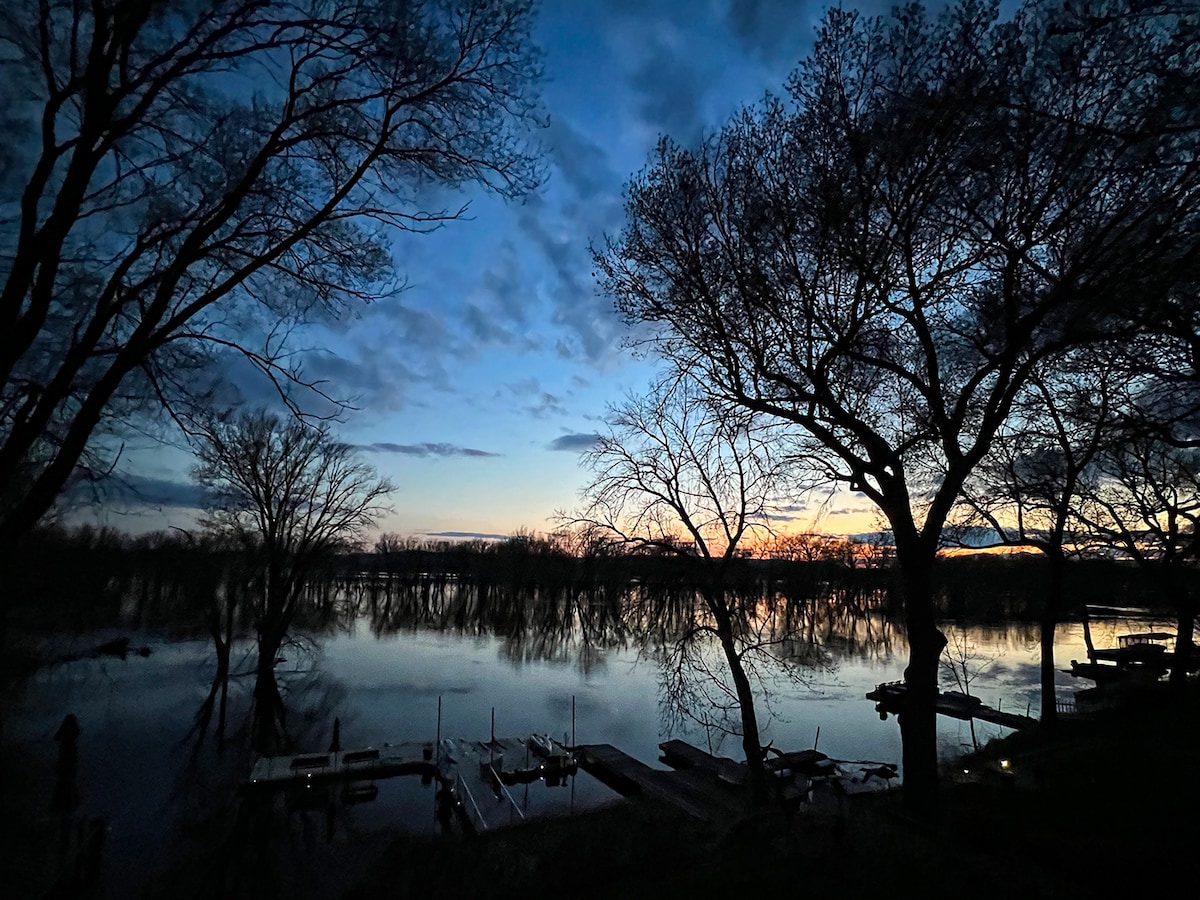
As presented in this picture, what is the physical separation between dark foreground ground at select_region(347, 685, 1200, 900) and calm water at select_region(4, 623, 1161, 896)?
557cm

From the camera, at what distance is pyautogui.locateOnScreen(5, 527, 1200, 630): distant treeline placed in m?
15.4

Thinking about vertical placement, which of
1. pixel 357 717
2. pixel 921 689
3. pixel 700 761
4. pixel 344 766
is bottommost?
pixel 357 717

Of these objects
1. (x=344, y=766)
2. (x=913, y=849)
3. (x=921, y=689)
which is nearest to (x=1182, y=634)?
(x=921, y=689)

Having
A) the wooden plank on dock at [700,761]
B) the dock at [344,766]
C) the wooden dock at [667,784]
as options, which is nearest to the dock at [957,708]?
the wooden plank on dock at [700,761]

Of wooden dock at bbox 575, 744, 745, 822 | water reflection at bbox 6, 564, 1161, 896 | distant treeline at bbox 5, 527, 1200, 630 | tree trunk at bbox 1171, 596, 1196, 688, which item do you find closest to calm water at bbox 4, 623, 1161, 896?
water reflection at bbox 6, 564, 1161, 896

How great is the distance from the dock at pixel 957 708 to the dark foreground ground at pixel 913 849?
475 inches

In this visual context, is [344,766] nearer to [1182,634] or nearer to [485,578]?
[1182,634]

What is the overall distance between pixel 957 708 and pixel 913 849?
24988 mm

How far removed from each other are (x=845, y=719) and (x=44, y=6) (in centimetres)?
3142

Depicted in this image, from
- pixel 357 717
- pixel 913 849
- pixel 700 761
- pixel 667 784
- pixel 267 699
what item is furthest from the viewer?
pixel 357 717

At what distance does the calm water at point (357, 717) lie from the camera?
1711cm

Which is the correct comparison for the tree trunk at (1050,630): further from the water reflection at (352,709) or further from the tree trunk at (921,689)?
the tree trunk at (921,689)

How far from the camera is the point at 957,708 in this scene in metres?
27.5

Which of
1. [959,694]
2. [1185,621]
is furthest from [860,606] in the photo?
[1185,621]
